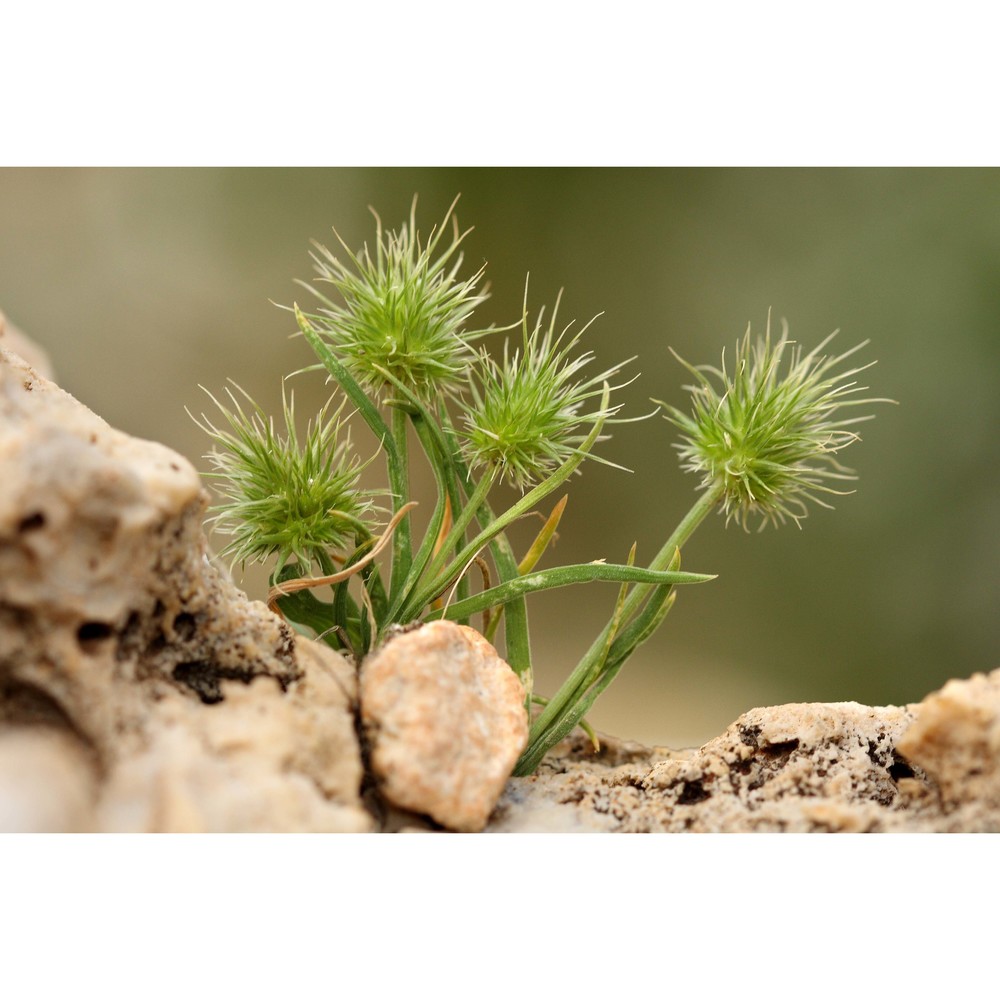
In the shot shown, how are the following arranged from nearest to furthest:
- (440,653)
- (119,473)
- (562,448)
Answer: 1. (119,473)
2. (440,653)
3. (562,448)

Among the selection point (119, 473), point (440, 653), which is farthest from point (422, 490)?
point (119, 473)

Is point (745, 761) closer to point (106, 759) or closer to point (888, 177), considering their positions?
point (106, 759)

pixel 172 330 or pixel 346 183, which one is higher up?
pixel 346 183

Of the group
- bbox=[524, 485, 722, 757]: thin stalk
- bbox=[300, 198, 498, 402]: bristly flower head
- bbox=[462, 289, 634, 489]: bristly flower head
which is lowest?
bbox=[524, 485, 722, 757]: thin stalk

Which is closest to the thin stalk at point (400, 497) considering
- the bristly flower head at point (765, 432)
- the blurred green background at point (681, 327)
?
the bristly flower head at point (765, 432)

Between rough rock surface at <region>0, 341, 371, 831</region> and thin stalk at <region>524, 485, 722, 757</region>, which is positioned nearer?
rough rock surface at <region>0, 341, 371, 831</region>

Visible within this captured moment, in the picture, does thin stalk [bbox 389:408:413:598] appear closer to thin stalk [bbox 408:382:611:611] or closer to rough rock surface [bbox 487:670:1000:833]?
thin stalk [bbox 408:382:611:611]

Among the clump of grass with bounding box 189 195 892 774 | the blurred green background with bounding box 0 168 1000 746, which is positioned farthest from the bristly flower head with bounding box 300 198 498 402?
the blurred green background with bounding box 0 168 1000 746
